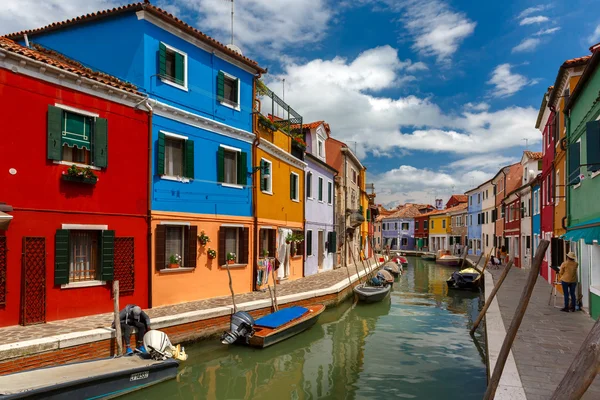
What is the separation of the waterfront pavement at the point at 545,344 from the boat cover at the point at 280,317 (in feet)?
18.7

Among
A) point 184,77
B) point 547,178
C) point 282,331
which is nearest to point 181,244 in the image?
point 282,331

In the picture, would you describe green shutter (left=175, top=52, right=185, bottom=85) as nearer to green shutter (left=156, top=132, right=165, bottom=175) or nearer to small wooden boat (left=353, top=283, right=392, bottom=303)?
green shutter (left=156, top=132, right=165, bottom=175)

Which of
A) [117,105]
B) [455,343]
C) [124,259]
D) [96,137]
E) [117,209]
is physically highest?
[117,105]

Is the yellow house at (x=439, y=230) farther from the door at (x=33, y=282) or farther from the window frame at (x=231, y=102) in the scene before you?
the door at (x=33, y=282)

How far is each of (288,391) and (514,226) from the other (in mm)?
29571

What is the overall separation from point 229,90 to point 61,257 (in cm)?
818

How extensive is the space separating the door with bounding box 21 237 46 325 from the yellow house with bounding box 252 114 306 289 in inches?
305

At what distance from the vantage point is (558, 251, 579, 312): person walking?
11.8 meters

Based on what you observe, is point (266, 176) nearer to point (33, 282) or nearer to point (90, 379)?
point (33, 282)

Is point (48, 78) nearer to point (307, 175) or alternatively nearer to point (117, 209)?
point (117, 209)

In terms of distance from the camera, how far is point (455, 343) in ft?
42.1

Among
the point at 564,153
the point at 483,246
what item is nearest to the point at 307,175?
the point at 564,153

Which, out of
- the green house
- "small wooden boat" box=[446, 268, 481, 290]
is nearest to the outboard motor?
the green house

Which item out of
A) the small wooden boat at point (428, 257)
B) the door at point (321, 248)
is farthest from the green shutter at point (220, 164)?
the small wooden boat at point (428, 257)
